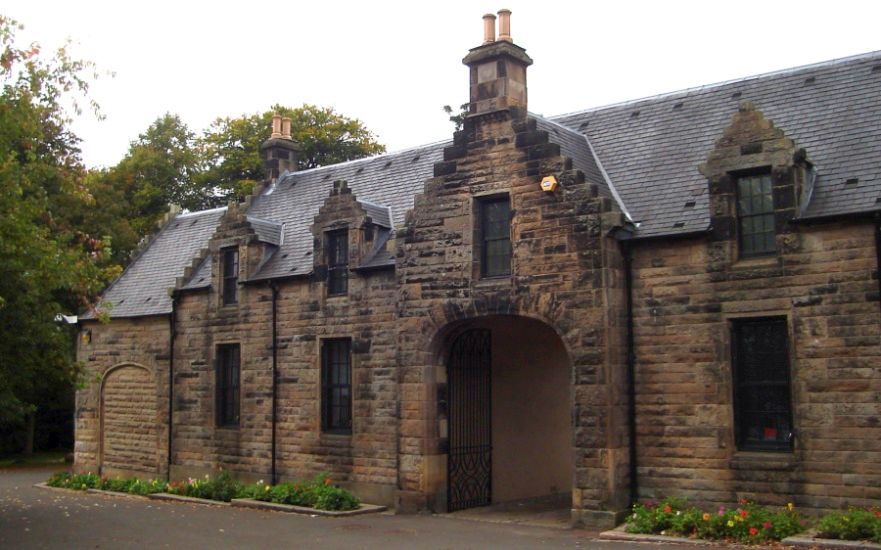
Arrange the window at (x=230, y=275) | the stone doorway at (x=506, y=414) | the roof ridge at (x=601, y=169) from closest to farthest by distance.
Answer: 1. the roof ridge at (x=601, y=169)
2. the stone doorway at (x=506, y=414)
3. the window at (x=230, y=275)

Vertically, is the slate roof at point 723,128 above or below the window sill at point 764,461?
above

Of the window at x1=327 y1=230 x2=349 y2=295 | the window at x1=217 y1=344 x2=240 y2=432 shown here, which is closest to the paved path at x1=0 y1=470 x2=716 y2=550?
the window at x1=217 y1=344 x2=240 y2=432

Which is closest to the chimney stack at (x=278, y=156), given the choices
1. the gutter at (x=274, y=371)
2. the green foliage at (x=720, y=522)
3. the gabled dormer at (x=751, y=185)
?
the gutter at (x=274, y=371)

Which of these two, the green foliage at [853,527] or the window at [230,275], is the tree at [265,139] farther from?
the green foliage at [853,527]

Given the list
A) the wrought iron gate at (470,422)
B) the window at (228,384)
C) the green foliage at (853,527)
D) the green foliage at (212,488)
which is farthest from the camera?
the window at (228,384)

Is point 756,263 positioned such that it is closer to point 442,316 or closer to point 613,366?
point 613,366

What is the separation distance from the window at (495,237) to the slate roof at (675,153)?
5.42ft

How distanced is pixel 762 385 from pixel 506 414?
650cm

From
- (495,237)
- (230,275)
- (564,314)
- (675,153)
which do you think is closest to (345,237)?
(230,275)

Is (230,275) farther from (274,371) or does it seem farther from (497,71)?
(497,71)

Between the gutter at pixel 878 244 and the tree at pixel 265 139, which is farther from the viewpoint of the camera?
the tree at pixel 265 139

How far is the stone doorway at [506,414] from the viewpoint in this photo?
18.2 meters

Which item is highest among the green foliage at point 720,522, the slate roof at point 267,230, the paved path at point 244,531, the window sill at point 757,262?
the slate roof at point 267,230

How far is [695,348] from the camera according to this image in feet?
49.2
